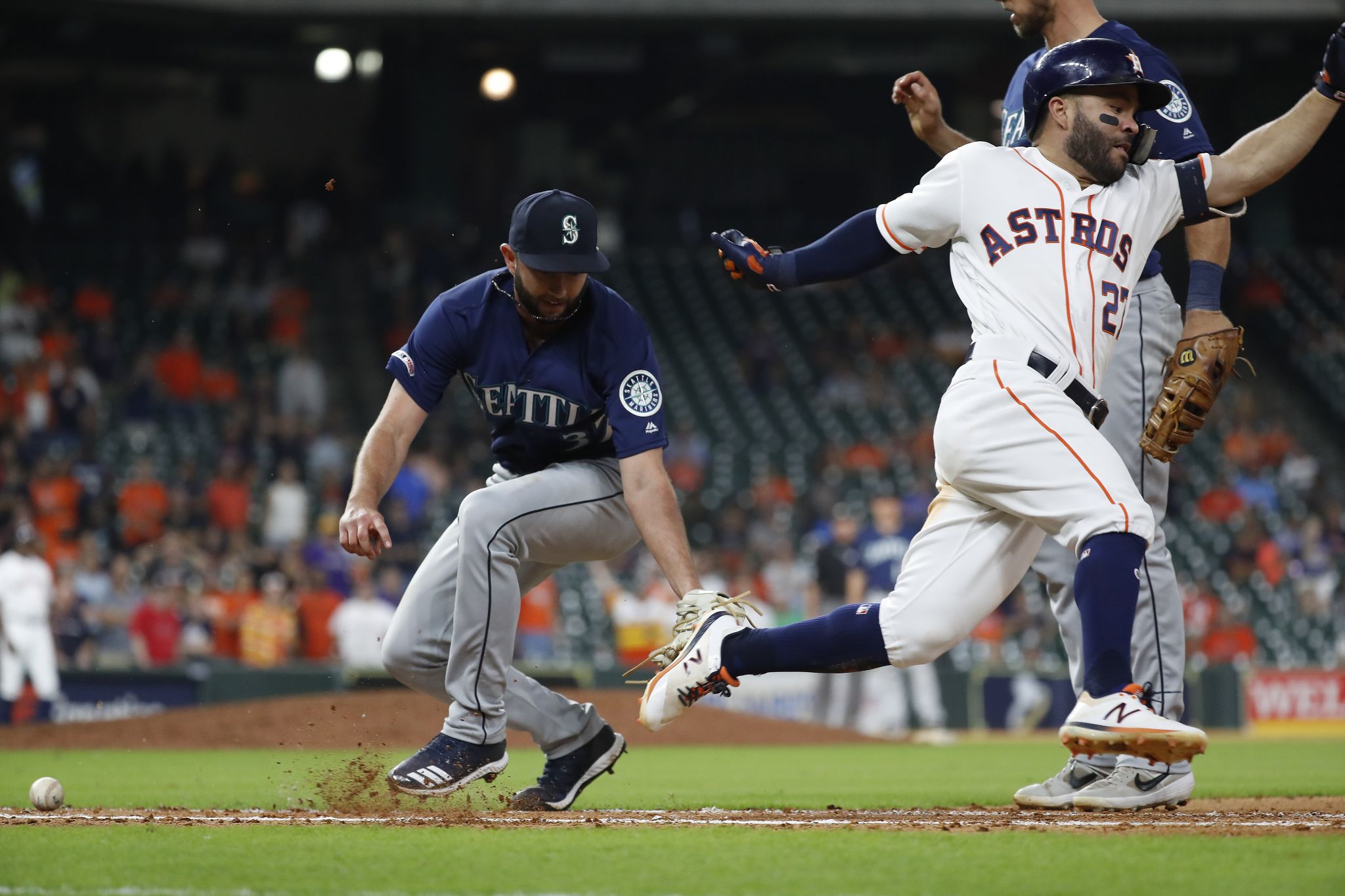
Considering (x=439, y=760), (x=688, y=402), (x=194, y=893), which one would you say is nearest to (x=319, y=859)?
(x=194, y=893)

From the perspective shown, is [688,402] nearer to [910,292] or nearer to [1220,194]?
[910,292]

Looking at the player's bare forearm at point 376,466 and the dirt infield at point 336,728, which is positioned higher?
the player's bare forearm at point 376,466

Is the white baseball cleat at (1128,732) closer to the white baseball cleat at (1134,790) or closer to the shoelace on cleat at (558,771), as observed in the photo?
the white baseball cleat at (1134,790)

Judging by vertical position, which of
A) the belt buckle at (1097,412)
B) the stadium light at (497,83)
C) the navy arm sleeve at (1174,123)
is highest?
the stadium light at (497,83)

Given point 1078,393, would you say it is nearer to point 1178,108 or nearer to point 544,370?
point 1178,108

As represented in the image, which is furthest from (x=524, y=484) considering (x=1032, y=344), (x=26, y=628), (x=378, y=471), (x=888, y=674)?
(x=26, y=628)

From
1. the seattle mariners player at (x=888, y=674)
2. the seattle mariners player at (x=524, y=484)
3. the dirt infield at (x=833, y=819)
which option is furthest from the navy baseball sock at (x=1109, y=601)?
the seattle mariners player at (x=888, y=674)

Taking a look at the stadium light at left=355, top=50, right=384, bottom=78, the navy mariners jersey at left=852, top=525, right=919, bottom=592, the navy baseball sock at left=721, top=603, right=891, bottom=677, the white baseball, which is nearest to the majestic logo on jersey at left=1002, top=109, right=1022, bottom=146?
the navy baseball sock at left=721, top=603, right=891, bottom=677
